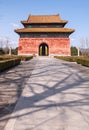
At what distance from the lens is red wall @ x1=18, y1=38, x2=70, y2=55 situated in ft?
179

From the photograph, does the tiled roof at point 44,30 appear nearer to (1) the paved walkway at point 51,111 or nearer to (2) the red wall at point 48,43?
(2) the red wall at point 48,43

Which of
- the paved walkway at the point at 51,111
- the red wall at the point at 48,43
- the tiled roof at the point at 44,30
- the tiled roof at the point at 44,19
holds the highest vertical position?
the tiled roof at the point at 44,19

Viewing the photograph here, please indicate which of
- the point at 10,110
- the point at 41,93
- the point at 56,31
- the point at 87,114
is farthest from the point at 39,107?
the point at 56,31

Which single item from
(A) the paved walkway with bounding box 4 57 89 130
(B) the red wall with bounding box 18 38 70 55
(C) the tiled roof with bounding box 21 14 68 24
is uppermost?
(C) the tiled roof with bounding box 21 14 68 24

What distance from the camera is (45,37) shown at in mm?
54406

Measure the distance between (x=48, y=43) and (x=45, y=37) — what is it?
160cm

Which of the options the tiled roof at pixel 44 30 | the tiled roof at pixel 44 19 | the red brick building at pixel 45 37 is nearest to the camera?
the tiled roof at pixel 44 30

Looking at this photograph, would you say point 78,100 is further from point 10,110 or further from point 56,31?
point 56,31

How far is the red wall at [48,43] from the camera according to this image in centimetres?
5462

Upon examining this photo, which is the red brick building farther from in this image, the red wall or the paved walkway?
the paved walkway

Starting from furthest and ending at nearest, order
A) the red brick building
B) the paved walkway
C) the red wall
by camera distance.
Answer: the red wall < the red brick building < the paved walkway

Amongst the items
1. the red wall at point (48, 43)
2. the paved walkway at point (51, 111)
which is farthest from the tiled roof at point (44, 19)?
the paved walkway at point (51, 111)

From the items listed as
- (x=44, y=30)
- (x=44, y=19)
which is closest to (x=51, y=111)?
(x=44, y=30)

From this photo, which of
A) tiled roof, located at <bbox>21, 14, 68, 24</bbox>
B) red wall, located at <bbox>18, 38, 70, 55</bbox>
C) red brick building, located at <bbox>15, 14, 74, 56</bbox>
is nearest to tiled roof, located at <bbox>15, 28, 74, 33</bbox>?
red brick building, located at <bbox>15, 14, 74, 56</bbox>
